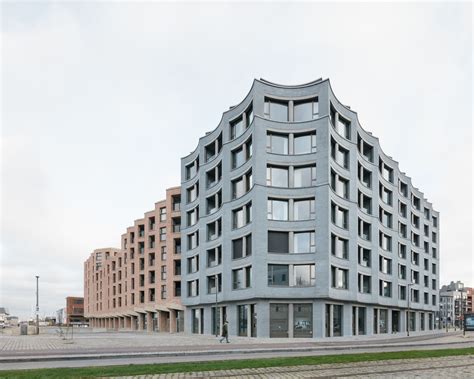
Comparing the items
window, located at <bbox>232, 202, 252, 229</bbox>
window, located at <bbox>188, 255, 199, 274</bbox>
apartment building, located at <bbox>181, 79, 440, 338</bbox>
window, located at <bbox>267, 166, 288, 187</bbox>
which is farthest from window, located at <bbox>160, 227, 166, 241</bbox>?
window, located at <bbox>267, 166, 288, 187</bbox>

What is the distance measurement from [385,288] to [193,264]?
81.0 ft

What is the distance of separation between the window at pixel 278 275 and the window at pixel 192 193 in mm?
20631

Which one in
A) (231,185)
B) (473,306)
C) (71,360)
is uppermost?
(231,185)

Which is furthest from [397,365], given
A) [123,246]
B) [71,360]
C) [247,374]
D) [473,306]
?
[473,306]

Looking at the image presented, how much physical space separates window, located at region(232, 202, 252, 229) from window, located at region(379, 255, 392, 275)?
21451 millimetres

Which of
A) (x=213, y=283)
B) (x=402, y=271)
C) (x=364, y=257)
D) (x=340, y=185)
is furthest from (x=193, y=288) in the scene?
(x=402, y=271)

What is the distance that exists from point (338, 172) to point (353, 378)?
38289 mm

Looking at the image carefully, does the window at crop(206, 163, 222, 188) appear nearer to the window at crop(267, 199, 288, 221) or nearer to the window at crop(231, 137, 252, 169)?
the window at crop(231, 137, 252, 169)

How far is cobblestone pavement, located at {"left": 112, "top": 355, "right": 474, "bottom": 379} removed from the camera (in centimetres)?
1628

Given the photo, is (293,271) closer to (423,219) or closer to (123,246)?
(423,219)

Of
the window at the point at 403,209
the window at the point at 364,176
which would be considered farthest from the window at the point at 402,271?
the window at the point at 364,176

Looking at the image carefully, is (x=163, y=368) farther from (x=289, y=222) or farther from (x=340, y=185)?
(x=340, y=185)

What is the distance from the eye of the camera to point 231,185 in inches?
2201

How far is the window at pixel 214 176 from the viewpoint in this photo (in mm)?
59375
